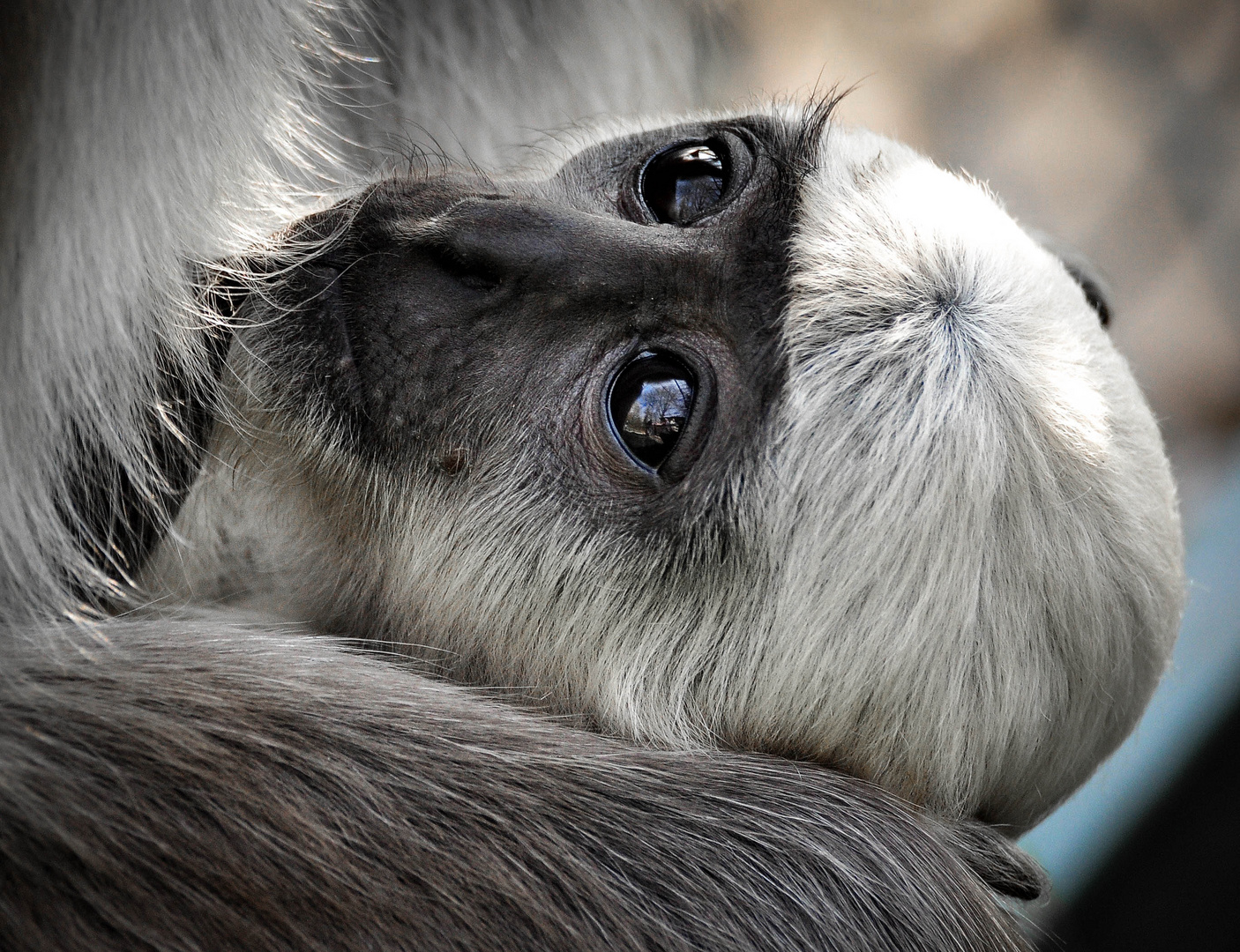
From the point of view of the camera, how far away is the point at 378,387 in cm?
122

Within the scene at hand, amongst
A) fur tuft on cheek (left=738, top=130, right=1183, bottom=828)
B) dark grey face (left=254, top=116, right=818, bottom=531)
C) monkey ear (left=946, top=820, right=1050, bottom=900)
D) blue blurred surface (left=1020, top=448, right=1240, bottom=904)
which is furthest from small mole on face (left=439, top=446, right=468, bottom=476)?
blue blurred surface (left=1020, top=448, right=1240, bottom=904)

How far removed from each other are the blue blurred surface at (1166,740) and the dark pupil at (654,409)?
1192 mm

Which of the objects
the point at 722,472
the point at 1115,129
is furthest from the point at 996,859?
the point at 1115,129

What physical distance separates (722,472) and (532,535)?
20cm

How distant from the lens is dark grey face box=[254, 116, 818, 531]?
1.20m

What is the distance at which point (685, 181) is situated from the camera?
4.56 feet

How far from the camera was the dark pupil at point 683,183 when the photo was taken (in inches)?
53.7

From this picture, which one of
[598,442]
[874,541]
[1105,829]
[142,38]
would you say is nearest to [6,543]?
[142,38]

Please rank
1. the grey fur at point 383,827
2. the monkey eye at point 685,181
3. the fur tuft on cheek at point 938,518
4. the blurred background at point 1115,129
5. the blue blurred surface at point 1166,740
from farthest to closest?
the blurred background at point 1115,129
the blue blurred surface at point 1166,740
the monkey eye at point 685,181
the fur tuft on cheek at point 938,518
the grey fur at point 383,827

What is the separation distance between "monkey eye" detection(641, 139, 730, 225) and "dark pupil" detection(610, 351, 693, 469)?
213mm

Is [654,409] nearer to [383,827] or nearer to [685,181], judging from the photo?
[685,181]

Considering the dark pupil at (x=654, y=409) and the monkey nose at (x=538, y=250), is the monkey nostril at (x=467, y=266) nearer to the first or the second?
the monkey nose at (x=538, y=250)

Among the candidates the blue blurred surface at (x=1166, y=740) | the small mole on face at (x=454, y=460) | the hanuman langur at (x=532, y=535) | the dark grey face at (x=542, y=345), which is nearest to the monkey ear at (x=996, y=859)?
the hanuman langur at (x=532, y=535)

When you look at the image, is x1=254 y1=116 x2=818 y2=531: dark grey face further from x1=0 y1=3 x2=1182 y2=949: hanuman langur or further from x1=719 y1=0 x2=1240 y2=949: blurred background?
x1=719 y1=0 x2=1240 y2=949: blurred background
